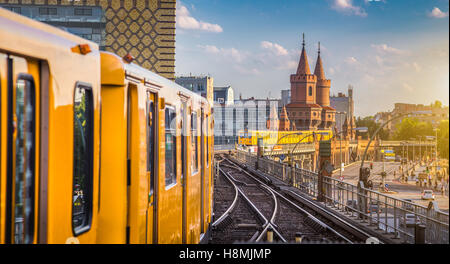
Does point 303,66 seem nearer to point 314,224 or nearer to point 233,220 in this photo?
point 233,220

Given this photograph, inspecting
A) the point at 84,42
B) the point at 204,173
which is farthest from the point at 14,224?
the point at 204,173

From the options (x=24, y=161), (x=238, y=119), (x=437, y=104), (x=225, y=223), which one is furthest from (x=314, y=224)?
(x=238, y=119)

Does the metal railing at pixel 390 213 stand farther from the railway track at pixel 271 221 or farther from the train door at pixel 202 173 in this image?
the train door at pixel 202 173

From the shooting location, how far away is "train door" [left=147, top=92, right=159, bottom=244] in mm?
4832

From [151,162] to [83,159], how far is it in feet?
4.93

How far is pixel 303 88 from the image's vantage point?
373 ft

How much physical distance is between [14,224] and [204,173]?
664cm

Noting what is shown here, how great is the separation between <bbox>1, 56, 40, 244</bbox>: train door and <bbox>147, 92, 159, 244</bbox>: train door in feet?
6.47

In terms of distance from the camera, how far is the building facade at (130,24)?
15.6 meters

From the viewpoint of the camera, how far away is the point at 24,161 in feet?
9.02

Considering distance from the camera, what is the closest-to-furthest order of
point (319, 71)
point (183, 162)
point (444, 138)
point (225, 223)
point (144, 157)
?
1. point (444, 138)
2. point (144, 157)
3. point (183, 162)
4. point (225, 223)
5. point (319, 71)

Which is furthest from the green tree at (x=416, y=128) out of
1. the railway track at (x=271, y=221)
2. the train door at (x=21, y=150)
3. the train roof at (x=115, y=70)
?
the train door at (x=21, y=150)

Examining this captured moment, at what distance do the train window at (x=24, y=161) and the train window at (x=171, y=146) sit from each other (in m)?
2.79

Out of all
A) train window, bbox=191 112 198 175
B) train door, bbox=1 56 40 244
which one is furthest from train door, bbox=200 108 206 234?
train door, bbox=1 56 40 244
